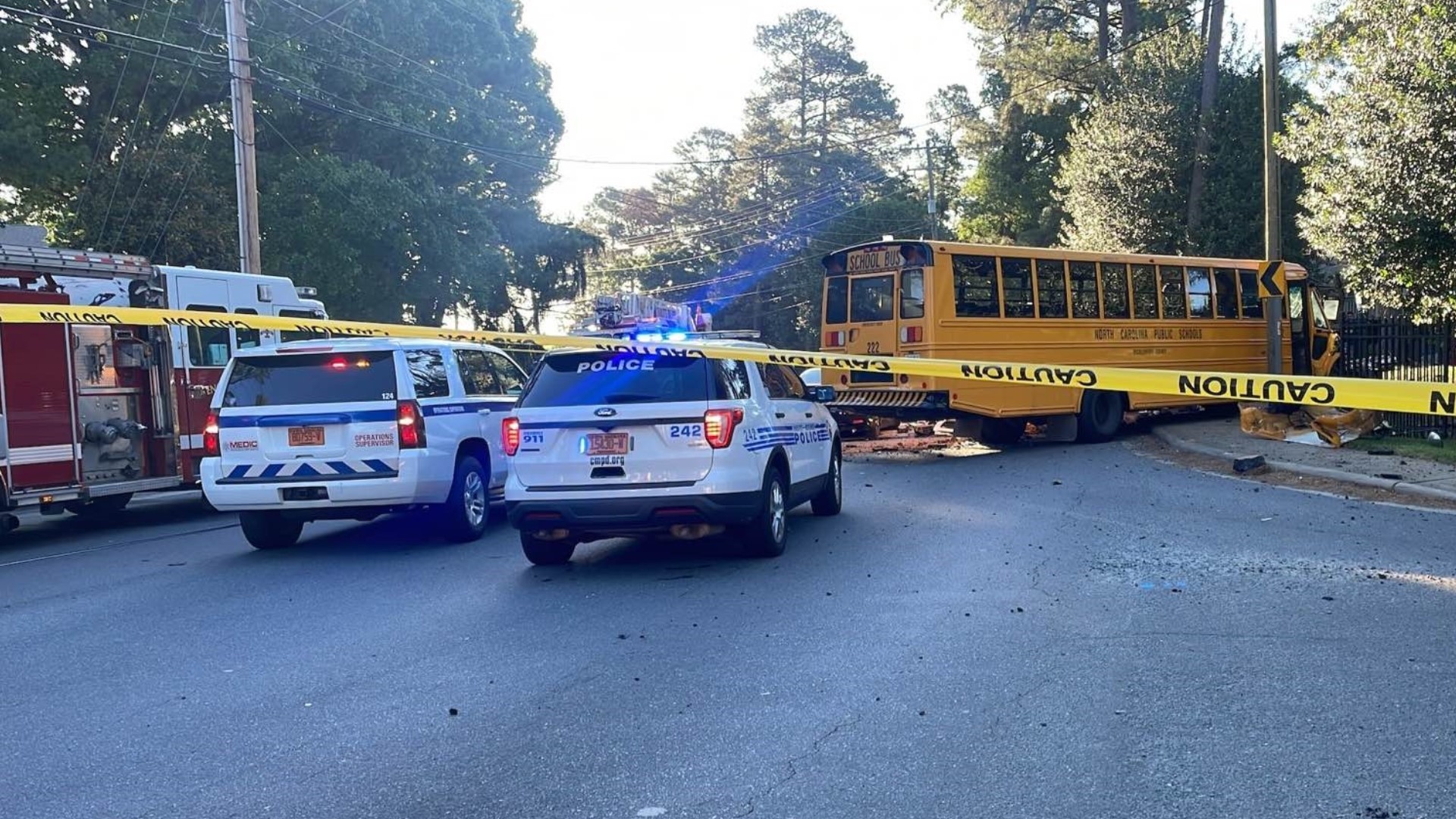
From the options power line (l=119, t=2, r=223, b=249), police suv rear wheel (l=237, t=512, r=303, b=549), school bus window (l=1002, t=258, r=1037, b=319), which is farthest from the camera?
power line (l=119, t=2, r=223, b=249)

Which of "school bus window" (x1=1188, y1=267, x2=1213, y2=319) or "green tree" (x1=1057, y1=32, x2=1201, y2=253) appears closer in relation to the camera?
"school bus window" (x1=1188, y1=267, x2=1213, y2=319)

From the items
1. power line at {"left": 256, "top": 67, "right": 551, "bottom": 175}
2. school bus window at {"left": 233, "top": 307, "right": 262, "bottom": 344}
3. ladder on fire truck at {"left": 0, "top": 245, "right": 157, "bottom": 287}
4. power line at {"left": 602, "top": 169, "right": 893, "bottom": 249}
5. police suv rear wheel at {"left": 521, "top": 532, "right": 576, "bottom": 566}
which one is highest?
power line at {"left": 602, "top": 169, "right": 893, "bottom": 249}

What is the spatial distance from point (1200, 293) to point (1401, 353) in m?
3.28

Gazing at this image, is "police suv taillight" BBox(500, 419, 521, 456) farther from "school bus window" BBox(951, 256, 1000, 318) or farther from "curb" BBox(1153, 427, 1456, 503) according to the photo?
"school bus window" BBox(951, 256, 1000, 318)

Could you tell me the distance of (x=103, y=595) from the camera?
8.35m

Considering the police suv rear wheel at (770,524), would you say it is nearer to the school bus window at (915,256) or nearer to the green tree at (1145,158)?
the school bus window at (915,256)

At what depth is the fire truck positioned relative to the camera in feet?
36.0

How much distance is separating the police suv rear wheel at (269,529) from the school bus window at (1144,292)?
547 inches

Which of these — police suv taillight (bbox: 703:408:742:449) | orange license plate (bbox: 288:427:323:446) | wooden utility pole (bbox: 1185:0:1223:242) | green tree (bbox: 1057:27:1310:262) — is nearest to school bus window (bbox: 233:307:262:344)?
orange license plate (bbox: 288:427:323:446)

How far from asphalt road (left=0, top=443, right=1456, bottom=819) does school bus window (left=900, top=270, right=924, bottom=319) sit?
692 centimetres

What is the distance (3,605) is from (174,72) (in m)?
20.6

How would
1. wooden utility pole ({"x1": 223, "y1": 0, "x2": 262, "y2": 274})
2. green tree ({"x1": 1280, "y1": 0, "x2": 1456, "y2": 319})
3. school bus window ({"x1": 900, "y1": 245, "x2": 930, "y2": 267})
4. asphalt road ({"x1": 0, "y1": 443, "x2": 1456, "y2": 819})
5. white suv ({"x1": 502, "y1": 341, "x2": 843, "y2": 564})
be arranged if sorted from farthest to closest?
wooden utility pole ({"x1": 223, "y1": 0, "x2": 262, "y2": 274})
school bus window ({"x1": 900, "y1": 245, "x2": 930, "y2": 267})
green tree ({"x1": 1280, "y1": 0, "x2": 1456, "y2": 319})
white suv ({"x1": 502, "y1": 341, "x2": 843, "y2": 564})
asphalt road ({"x1": 0, "y1": 443, "x2": 1456, "y2": 819})

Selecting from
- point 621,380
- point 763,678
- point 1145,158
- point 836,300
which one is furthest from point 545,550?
point 1145,158

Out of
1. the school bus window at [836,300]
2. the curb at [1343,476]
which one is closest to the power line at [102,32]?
the school bus window at [836,300]
